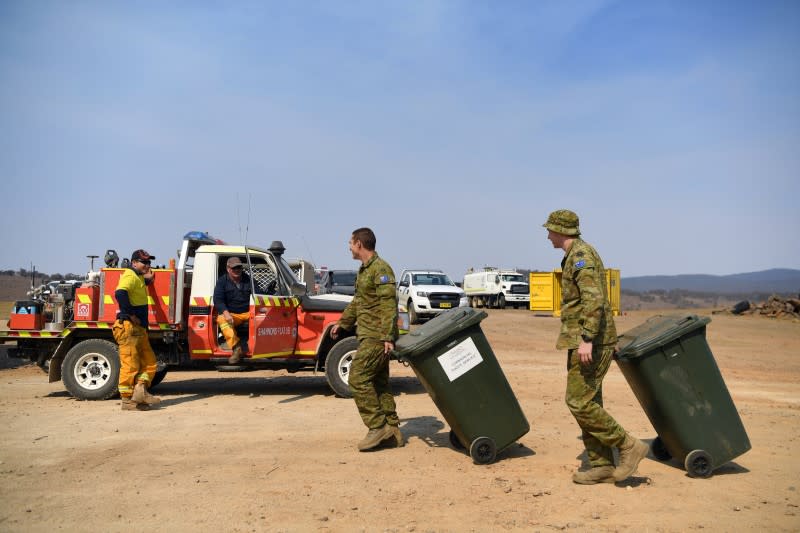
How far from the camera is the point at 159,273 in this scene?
9500mm

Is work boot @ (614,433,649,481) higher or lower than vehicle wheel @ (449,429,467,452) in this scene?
higher

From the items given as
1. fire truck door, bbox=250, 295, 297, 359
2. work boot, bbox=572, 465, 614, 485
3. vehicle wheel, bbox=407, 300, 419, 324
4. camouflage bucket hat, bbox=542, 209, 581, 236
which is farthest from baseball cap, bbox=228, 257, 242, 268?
vehicle wheel, bbox=407, 300, 419, 324

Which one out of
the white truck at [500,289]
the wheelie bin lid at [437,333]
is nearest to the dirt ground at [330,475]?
the wheelie bin lid at [437,333]

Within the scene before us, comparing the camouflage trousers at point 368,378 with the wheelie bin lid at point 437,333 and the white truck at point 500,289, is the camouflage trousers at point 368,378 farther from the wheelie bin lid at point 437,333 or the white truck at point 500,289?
the white truck at point 500,289

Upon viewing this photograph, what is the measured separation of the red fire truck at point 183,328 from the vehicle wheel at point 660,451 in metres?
4.54

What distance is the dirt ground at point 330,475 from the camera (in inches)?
183

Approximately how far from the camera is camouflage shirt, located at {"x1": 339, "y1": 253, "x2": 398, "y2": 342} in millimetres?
→ 6453

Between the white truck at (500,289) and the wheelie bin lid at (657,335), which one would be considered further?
the white truck at (500,289)

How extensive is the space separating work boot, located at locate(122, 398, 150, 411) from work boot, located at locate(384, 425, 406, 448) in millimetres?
3785

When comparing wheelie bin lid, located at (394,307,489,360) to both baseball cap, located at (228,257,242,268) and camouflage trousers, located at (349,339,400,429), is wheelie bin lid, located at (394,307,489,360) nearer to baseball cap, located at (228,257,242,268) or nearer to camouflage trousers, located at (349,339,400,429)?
camouflage trousers, located at (349,339,400,429)

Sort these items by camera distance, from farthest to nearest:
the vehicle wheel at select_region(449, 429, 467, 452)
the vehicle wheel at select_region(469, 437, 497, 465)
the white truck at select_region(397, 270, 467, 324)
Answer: the white truck at select_region(397, 270, 467, 324)
the vehicle wheel at select_region(449, 429, 467, 452)
the vehicle wheel at select_region(469, 437, 497, 465)

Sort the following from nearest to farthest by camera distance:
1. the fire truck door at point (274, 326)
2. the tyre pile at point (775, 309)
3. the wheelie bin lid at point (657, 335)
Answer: the wheelie bin lid at point (657, 335) < the fire truck door at point (274, 326) < the tyre pile at point (775, 309)

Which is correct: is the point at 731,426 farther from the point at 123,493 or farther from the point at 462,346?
the point at 123,493

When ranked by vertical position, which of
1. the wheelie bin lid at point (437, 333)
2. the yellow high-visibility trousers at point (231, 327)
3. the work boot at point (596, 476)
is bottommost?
the work boot at point (596, 476)
